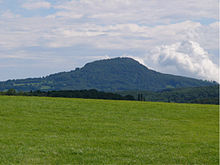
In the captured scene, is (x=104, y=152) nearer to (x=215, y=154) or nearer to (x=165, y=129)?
(x=215, y=154)

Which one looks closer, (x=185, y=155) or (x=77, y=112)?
(x=185, y=155)

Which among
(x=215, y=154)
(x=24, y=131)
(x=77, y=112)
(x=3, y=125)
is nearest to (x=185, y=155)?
(x=215, y=154)

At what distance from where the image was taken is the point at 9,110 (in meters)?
39.7

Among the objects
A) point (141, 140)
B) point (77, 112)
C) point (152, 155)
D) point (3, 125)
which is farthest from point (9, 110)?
point (152, 155)

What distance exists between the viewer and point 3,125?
28281 millimetres

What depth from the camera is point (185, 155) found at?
1822cm

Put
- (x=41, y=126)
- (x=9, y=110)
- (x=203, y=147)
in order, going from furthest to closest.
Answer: (x=9, y=110)
(x=41, y=126)
(x=203, y=147)

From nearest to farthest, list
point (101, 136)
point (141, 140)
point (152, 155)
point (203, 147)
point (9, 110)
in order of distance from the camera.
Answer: point (152, 155) → point (203, 147) → point (141, 140) → point (101, 136) → point (9, 110)

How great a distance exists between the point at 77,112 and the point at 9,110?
8.95m

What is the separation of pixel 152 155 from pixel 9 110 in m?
26.9

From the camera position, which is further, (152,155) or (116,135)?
(116,135)

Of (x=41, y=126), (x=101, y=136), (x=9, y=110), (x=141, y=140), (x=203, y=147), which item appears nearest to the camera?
(x=203, y=147)

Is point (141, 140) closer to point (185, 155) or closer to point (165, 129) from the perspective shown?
point (185, 155)

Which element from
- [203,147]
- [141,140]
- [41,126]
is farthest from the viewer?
[41,126]
